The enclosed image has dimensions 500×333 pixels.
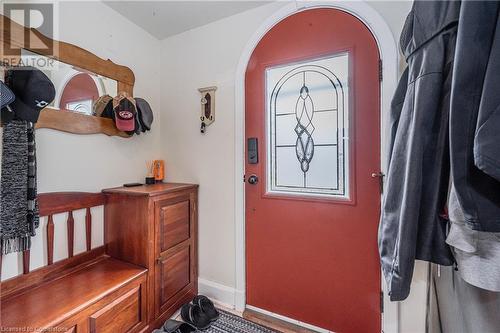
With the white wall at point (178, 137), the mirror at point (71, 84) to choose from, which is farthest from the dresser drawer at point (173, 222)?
the mirror at point (71, 84)

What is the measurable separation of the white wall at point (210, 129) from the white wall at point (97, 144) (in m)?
0.17

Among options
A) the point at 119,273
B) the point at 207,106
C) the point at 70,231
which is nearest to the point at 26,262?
the point at 70,231

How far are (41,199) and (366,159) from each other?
1924mm

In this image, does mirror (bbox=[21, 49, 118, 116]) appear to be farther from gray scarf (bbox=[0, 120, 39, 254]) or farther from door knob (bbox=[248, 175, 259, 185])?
door knob (bbox=[248, 175, 259, 185])

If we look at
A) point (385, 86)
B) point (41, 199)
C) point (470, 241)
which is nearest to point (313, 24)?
point (385, 86)

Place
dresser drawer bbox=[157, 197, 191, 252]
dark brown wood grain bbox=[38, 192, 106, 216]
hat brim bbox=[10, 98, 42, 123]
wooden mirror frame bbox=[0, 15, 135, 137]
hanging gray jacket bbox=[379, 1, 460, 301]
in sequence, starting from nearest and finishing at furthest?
hanging gray jacket bbox=[379, 1, 460, 301]
hat brim bbox=[10, 98, 42, 123]
wooden mirror frame bbox=[0, 15, 135, 137]
dark brown wood grain bbox=[38, 192, 106, 216]
dresser drawer bbox=[157, 197, 191, 252]

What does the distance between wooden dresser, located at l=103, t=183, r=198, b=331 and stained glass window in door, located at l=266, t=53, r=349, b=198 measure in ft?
2.39

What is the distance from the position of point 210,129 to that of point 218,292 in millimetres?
1344

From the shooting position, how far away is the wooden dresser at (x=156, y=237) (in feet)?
4.75

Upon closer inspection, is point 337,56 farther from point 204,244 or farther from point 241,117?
point 204,244

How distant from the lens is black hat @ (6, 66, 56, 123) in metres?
1.08

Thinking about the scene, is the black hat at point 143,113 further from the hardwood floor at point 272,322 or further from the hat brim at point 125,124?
the hardwood floor at point 272,322

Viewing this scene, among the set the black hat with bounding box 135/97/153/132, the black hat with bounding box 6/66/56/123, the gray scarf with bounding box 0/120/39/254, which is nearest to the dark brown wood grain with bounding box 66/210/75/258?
the gray scarf with bounding box 0/120/39/254

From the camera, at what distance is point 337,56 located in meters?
1.43
